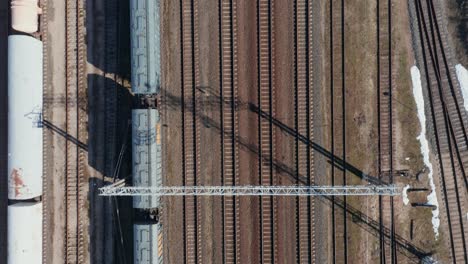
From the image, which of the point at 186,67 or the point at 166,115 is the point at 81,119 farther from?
the point at 186,67

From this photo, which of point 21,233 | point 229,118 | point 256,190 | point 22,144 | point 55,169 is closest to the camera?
point 22,144

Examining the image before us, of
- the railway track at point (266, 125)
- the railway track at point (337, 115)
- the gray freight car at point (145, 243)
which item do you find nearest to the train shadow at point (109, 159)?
the gray freight car at point (145, 243)

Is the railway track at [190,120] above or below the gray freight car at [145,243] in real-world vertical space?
above

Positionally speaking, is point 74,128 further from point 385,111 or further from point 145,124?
point 385,111

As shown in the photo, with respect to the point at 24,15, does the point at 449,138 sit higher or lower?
lower

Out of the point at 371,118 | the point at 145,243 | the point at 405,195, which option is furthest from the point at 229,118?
the point at 405,195

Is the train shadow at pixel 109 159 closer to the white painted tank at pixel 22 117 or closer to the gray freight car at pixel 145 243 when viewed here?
the gray freight car at pixel 145 243

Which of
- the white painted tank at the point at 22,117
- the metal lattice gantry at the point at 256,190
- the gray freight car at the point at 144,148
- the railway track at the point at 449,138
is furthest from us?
the railway track at the point at 449,138

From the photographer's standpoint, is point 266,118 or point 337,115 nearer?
point 337,115
